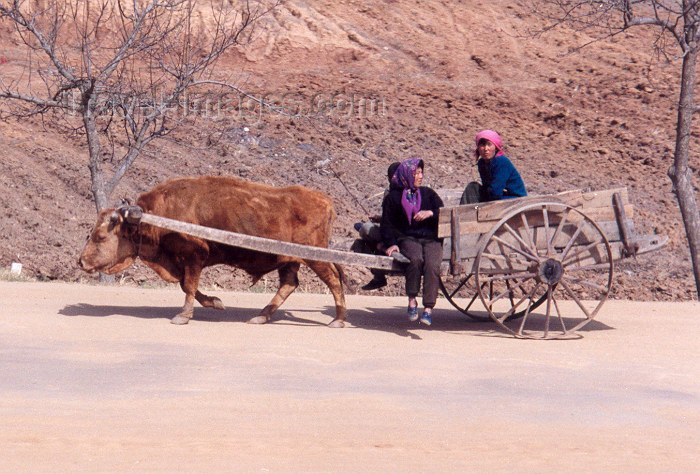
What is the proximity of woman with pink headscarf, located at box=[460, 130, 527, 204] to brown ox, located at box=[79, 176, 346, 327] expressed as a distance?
60.6 inches

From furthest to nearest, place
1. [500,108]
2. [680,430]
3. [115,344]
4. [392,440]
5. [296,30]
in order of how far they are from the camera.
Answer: [296,30], [500,108], [115,344], [680,430], [392,440]

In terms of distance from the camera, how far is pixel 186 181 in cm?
1024

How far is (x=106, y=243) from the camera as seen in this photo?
10.1m

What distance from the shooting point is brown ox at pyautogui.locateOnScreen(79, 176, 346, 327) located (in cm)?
1008

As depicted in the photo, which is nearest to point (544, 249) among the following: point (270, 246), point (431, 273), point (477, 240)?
point (477, 240)

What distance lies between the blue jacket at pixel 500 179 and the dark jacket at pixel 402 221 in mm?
503

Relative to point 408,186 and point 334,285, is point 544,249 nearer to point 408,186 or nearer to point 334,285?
point 408,186

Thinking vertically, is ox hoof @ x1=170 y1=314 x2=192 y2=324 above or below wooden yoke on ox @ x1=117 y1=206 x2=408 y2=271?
below

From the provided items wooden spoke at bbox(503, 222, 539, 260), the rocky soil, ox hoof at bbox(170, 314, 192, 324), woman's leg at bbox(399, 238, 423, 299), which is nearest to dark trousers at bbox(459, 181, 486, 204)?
wooden spoke at bbox(503, 222, 539, 260)

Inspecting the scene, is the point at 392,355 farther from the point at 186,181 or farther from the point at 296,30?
the point at 296,30

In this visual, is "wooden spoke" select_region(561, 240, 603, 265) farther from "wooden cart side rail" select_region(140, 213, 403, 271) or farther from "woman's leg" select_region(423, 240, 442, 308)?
"wooden cart side rail" select_region(140, 213, 403, 271)

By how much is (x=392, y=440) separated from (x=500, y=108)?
21.5m

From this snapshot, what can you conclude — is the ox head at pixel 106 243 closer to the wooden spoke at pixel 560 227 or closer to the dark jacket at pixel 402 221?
the dark jacket at pixel 402 221

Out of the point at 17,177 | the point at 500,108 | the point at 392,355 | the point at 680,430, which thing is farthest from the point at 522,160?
the point at 680,430
